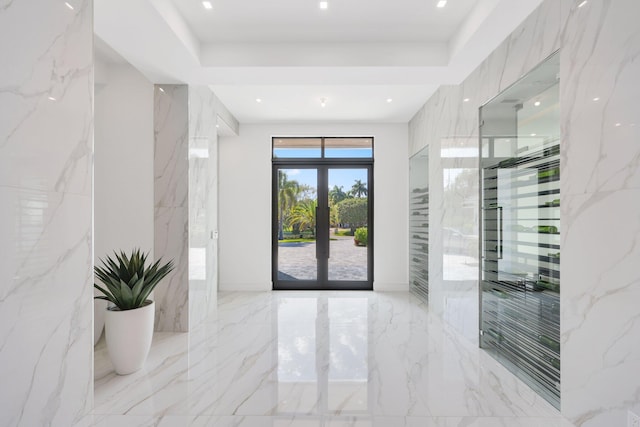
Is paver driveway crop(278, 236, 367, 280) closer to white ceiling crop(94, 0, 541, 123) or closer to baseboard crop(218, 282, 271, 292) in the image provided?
baseboard crop(218, 282, 271, 292)

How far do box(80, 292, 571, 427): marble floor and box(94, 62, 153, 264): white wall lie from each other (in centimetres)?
111

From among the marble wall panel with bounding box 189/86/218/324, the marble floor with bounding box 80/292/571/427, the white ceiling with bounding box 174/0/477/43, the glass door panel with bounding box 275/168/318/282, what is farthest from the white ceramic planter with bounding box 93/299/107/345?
the glass door panel with bounding box 275/168/318/282

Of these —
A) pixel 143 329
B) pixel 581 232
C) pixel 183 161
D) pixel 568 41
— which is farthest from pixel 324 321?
pixel 568 41

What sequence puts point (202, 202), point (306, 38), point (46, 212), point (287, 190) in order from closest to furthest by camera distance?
point (46, 212), point (306, 38), point (202, 202), point (287, 190)

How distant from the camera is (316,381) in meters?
2.59

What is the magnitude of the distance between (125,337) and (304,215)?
373 cm

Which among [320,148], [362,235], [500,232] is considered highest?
[320,148]

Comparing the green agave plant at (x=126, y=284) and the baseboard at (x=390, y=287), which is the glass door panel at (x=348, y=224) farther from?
the green agave plant at (x=126, y=284)

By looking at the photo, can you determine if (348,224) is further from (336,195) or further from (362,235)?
(336,195)

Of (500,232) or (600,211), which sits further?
(500,232)

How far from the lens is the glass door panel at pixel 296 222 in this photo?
19.9ft


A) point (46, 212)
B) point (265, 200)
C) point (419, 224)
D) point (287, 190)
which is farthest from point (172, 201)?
point (419, 224)

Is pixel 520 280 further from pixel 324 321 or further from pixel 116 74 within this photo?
pixel 116 74

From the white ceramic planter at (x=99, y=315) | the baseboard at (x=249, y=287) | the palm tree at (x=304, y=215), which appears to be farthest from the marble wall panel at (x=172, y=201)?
the palm tree at (x=304, y=215)
